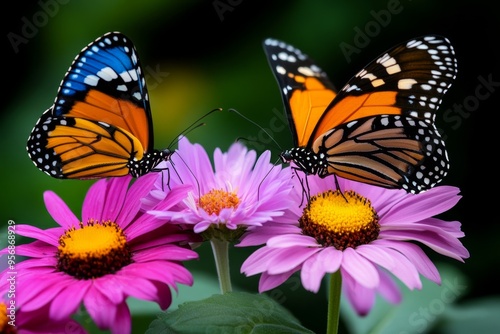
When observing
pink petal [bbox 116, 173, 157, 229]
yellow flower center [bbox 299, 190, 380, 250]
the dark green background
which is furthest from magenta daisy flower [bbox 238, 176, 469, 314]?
the dark green background

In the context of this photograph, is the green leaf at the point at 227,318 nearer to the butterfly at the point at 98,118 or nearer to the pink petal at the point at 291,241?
the pink petal at the point at 291,241

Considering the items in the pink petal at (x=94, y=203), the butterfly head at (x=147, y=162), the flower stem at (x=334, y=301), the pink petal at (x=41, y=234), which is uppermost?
the butterfly head at (x=147, y=162)

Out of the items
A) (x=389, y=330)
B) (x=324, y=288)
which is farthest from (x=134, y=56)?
(x=324, y=288)

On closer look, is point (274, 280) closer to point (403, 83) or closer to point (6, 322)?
point (6, 322)

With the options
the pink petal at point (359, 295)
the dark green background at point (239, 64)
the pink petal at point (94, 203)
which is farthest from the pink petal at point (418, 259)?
the dark green background at point (239, 64)

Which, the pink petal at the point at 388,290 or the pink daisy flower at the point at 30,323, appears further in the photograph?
the pink petal at the point at 388,290
